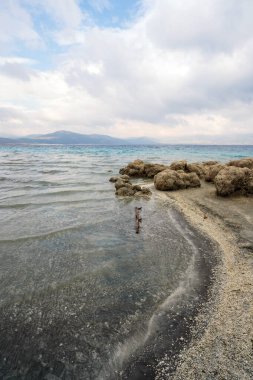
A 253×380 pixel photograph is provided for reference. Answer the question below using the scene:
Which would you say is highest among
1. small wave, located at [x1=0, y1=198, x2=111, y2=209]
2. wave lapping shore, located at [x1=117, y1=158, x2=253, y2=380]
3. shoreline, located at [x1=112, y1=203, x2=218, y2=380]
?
wave lapping shore, located at [x1=117, y1=158, x2=253, y2=380]

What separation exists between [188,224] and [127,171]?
520 inches

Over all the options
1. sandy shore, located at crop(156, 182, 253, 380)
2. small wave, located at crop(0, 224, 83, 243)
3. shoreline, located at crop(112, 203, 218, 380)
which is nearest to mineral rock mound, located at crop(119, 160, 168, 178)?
sandy shore, located at crop(156, 182, 253, 380)

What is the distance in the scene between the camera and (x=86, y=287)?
15.5 ft

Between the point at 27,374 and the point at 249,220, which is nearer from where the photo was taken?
the point at 27,374

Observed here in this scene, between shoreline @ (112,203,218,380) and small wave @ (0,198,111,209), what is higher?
shoreline @ (112,203,218,380)

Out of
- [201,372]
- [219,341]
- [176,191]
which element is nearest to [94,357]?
[201,372]

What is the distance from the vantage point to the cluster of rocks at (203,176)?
1129 cm

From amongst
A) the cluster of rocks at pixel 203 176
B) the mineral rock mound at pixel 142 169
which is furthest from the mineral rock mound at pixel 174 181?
the mineral rock mound at pixel 142 169

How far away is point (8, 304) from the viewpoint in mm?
4191

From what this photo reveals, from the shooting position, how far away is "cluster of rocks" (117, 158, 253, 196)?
11.3 meters

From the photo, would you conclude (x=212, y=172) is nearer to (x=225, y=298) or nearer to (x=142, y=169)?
(x=142, y=169)

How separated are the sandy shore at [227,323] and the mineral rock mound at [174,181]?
21.0 feet

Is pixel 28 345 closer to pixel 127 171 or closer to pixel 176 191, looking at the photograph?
pixel 176 191

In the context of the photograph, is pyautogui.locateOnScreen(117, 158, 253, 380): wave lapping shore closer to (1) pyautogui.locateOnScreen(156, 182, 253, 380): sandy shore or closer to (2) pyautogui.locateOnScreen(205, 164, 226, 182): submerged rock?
(1) pyautogui.locateOnScreen(156, 182, 253, 380): sandy shore
